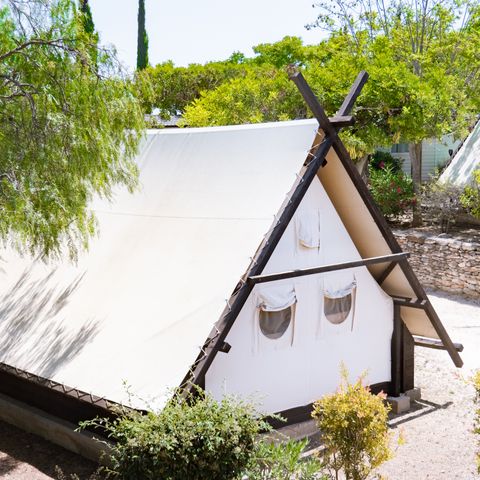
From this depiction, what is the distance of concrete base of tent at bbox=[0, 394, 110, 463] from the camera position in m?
7.71

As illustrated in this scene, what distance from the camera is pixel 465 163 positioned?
20.5 meters

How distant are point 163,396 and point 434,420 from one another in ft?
15.2

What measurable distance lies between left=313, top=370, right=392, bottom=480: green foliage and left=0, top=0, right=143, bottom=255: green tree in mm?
3818

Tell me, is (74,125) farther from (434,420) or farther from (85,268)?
(434,420)

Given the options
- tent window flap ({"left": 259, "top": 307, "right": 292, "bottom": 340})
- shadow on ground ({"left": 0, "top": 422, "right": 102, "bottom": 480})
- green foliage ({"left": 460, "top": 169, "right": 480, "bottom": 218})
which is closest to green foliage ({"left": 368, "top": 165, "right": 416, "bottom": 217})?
→ green foliage ({"left": 460, "top": 169, "right": 480, "bottom": 218})

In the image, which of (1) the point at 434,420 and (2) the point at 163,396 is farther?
(1) the point at 434,420

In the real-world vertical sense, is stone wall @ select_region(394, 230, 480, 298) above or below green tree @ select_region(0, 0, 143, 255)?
above

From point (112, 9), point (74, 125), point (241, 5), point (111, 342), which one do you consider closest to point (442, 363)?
point (111, 342)

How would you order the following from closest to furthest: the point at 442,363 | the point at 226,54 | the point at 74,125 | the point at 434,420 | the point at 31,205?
the point at 31,205
the point at 74,125
the point at 434,420
the point at 442,363
the point at 226,54

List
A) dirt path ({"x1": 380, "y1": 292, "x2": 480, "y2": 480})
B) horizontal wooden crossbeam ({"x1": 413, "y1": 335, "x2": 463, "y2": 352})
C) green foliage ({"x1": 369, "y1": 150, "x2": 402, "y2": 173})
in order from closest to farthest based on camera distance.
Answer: dirt path ({"x1": 380, "y1": 292, "x2": 480, "y2": 480}) < horizontal wooden crossbeam ({"x1": 413, "y1": 335, "x2": 463, "y2": 352}) < green foliage ({"x1": 369, "y1": 150, "x2": 402, "y2": 173})

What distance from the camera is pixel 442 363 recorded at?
11.9 metres

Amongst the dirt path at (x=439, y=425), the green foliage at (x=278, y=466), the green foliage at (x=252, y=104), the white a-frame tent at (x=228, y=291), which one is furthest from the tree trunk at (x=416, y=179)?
the green foliage at (x=278, y=466)

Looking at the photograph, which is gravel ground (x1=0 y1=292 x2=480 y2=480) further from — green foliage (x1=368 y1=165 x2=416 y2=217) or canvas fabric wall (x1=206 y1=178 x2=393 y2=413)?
green foliage (x1=368 y1=165 x2=416 y2=217)

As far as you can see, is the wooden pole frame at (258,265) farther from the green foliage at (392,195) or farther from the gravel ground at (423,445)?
the green foliage at (392,195)
